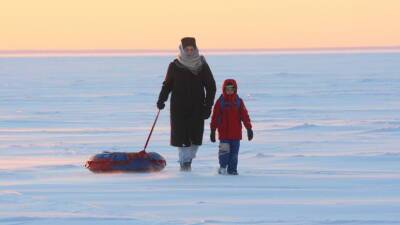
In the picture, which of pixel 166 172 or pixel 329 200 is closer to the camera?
pixel 329 200

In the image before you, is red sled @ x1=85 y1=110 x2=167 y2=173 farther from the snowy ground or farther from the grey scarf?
the grey scarf

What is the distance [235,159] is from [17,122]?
10405 mm

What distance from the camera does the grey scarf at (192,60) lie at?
10234mm

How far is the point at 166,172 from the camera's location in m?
10.4

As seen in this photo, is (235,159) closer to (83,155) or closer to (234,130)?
(234,130)

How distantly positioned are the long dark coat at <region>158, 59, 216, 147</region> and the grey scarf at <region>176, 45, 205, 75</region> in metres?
0.03

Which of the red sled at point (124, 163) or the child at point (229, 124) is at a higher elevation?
the child at point (229, 124)

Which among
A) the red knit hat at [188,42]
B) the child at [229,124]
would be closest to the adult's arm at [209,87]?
the child at [229,124]

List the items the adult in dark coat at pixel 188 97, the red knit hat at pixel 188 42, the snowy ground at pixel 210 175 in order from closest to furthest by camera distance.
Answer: the snowy ground at pixel 210 175 → the red knit hat at pixel 188 42 → the adult in dark coat at pixel 188 97

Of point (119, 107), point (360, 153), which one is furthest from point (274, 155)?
point (119, 107)

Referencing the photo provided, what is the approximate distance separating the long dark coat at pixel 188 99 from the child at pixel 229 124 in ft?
0.65

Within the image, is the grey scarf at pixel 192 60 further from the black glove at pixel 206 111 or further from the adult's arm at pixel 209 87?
the black glove at pixel 206 111

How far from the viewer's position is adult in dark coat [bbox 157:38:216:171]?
1032 centimetres

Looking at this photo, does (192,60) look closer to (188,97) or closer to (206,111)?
(188,97)
